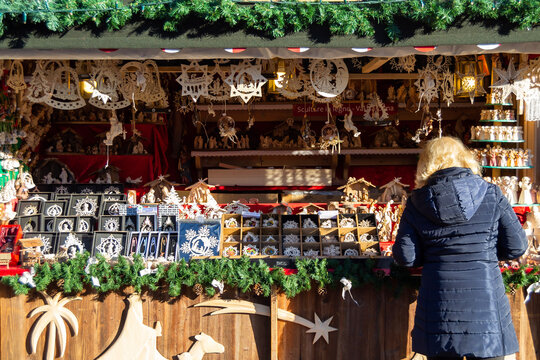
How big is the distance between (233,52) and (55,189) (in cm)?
356

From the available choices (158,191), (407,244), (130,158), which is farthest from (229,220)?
(130,158)

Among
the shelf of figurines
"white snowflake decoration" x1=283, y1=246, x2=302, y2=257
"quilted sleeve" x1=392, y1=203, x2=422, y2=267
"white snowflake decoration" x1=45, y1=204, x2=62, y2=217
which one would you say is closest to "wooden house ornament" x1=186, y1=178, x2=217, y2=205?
the shelf of figurines

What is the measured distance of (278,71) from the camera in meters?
5.65

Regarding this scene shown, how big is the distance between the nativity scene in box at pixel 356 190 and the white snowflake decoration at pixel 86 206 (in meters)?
2.84

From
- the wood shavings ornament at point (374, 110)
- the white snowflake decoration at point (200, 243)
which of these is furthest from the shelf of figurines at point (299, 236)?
the wood shavings ornament at point (374, 110)

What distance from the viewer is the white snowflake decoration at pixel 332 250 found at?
526 cm

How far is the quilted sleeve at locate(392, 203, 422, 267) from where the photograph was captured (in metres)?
3.69

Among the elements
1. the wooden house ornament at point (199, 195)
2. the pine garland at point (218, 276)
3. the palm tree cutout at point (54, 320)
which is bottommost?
the palm tree cutout at point (54, 320)

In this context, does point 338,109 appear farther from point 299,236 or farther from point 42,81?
point 42,81

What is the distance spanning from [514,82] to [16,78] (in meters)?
4.31

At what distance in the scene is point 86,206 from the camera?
6.18 metres

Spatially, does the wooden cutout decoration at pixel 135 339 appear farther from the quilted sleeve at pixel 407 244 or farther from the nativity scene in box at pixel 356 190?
the nativity scene in box at pixel 356 190

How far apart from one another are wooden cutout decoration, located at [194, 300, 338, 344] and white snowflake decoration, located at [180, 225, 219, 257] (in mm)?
615

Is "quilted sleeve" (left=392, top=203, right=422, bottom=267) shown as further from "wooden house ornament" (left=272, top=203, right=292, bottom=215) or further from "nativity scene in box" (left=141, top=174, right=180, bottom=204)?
"nativity scene in box" (left=141, top=174, right=180, bottom=204)
